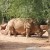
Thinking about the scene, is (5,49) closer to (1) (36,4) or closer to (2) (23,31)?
(1) (36,4)

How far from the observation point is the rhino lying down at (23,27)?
14797mm

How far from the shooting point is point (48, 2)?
37.0 ft

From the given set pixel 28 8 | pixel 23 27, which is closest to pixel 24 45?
pixel 28 8

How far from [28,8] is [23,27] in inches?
123

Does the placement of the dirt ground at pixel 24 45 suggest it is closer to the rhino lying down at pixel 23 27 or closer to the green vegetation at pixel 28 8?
the green vegetation at pixel 28 8

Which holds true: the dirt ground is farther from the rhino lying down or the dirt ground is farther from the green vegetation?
the rhino lying down

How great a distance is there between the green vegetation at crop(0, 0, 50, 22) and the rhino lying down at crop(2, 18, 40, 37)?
150cm

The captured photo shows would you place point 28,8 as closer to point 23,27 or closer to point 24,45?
point 24,45

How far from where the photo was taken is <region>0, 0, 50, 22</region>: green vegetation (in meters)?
11.8

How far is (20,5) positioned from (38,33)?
11.0ft

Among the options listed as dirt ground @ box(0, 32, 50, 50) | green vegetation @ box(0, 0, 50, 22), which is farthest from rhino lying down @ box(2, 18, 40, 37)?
dirt ground @ box(0, 32, 50, 50)

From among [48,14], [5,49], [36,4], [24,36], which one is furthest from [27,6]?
[24,36]

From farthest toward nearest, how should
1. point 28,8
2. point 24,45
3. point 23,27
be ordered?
point 23,27, point 28,8, point 24,45

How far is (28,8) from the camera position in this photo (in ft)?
40.0
